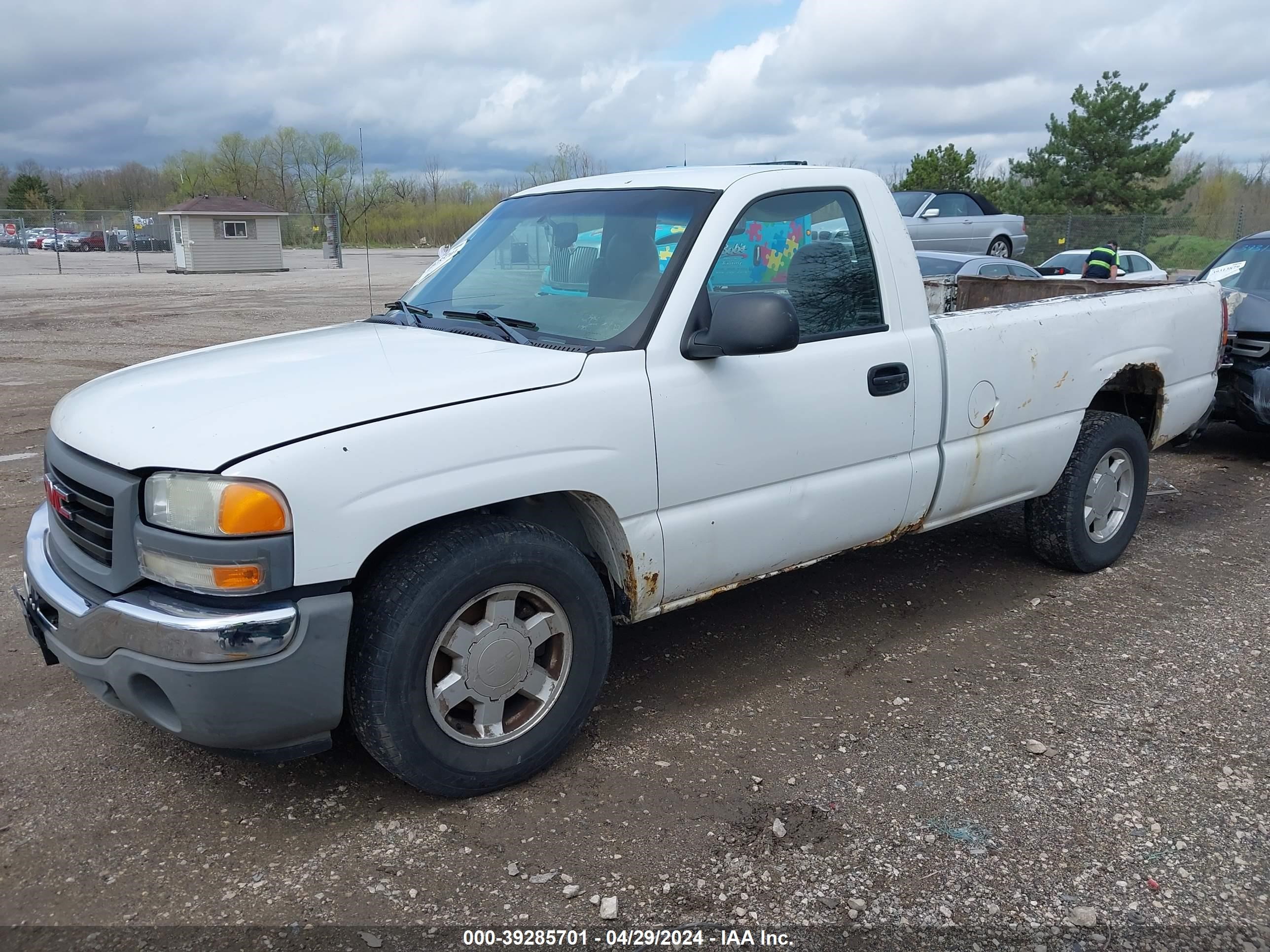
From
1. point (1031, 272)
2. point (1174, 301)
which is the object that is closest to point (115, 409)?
point (1174, 301)

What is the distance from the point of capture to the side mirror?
10.6 ft

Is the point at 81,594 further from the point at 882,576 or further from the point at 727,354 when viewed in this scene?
the point at 882,576

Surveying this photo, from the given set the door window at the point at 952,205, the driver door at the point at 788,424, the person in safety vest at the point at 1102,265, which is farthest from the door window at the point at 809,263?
the door window at the point at 952,205

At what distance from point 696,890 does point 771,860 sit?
26cm

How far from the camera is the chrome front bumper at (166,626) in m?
2.62

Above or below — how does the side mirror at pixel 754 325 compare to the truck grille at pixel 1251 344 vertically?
above

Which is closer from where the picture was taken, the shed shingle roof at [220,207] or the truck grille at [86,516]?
the truck grille at [86,516]

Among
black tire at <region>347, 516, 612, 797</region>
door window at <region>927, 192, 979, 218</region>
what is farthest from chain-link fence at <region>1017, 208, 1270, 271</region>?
black tire at <region>347, 516, 612, 797</region>

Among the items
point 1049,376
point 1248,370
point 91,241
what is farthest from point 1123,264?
point 91,241

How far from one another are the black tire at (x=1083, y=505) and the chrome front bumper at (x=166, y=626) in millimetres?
3758

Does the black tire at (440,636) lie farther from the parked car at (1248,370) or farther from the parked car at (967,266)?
the parked car at (967,266)

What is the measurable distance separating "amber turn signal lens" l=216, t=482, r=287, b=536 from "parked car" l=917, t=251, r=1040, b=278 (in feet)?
37.7

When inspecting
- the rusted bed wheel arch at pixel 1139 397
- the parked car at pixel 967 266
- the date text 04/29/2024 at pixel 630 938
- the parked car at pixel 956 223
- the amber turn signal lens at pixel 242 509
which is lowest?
the date text 04/29/2024 at pixel 630 938

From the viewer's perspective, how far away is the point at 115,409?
305cm
